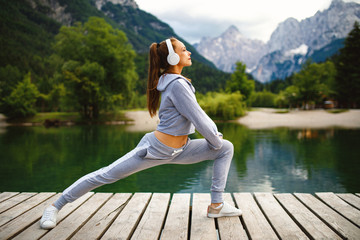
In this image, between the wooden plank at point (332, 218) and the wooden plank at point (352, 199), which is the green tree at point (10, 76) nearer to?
the wooden plank at point (332, 218)

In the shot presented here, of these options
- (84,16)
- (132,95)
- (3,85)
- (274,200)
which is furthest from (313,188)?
(84,16)

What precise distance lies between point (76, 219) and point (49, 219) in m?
0.23

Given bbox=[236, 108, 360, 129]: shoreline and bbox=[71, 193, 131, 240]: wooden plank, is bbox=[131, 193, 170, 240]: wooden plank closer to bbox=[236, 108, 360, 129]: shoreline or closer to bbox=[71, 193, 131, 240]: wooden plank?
bbox=[71, 193, 131, 240]: wooden plank

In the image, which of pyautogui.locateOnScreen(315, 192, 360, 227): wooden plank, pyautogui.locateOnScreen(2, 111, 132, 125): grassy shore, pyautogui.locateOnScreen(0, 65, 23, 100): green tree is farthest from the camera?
pyautogui.locateOnScreen(0, 65, 23, 100): green tree

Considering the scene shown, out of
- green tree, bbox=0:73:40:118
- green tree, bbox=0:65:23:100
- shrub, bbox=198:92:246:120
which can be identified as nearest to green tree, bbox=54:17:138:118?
green tree, bbox=0:73:40:118

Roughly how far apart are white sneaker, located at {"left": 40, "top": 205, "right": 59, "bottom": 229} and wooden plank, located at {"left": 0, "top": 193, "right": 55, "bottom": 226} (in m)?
0.39

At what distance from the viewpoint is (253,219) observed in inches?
96.4

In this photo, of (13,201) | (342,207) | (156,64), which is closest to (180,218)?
(156,64)

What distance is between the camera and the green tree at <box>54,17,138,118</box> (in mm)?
26125

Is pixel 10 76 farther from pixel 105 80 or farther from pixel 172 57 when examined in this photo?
pixel 172 57

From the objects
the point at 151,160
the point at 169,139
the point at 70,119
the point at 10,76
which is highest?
Answer: the point at 10,76

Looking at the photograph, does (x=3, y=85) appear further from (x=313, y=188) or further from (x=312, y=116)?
(x=313, y=188)

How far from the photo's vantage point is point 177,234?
2180 mm

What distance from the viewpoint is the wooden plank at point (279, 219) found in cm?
216
